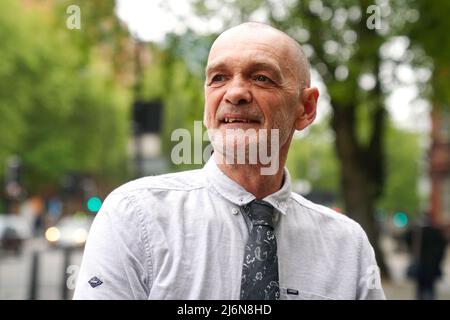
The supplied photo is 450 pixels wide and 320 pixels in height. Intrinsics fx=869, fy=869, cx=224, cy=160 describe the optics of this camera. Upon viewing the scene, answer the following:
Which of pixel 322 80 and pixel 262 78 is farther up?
pixel 322 80

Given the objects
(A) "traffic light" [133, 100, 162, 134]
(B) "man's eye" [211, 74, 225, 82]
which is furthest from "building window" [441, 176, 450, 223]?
(B) "man's eye" [211, 74, 225, 82]

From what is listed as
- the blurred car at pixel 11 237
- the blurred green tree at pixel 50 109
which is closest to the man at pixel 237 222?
the blurred green tree at pixel 50 109

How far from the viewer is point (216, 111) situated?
2.19 m

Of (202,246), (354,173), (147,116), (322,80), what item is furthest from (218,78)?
(354,173)

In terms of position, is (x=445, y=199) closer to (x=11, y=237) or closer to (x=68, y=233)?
(x=68, y=233)

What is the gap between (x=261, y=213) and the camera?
218 cm

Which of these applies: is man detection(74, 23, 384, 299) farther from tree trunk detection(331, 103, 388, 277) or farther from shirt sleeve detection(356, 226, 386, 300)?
tree trunk detection(331, 103, 388, 277)

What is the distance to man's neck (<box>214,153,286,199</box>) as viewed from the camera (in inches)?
87.3

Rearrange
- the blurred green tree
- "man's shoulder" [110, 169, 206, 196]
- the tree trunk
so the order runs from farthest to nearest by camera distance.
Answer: the blurred green tree < the tree trunk < "man's shoulder" [110, 169, 206, 196]

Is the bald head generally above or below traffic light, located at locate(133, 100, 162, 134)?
below

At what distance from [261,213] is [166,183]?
0.25m

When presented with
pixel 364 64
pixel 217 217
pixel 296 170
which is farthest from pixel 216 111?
pixel 296 170

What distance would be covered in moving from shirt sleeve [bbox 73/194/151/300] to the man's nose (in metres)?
0.36
